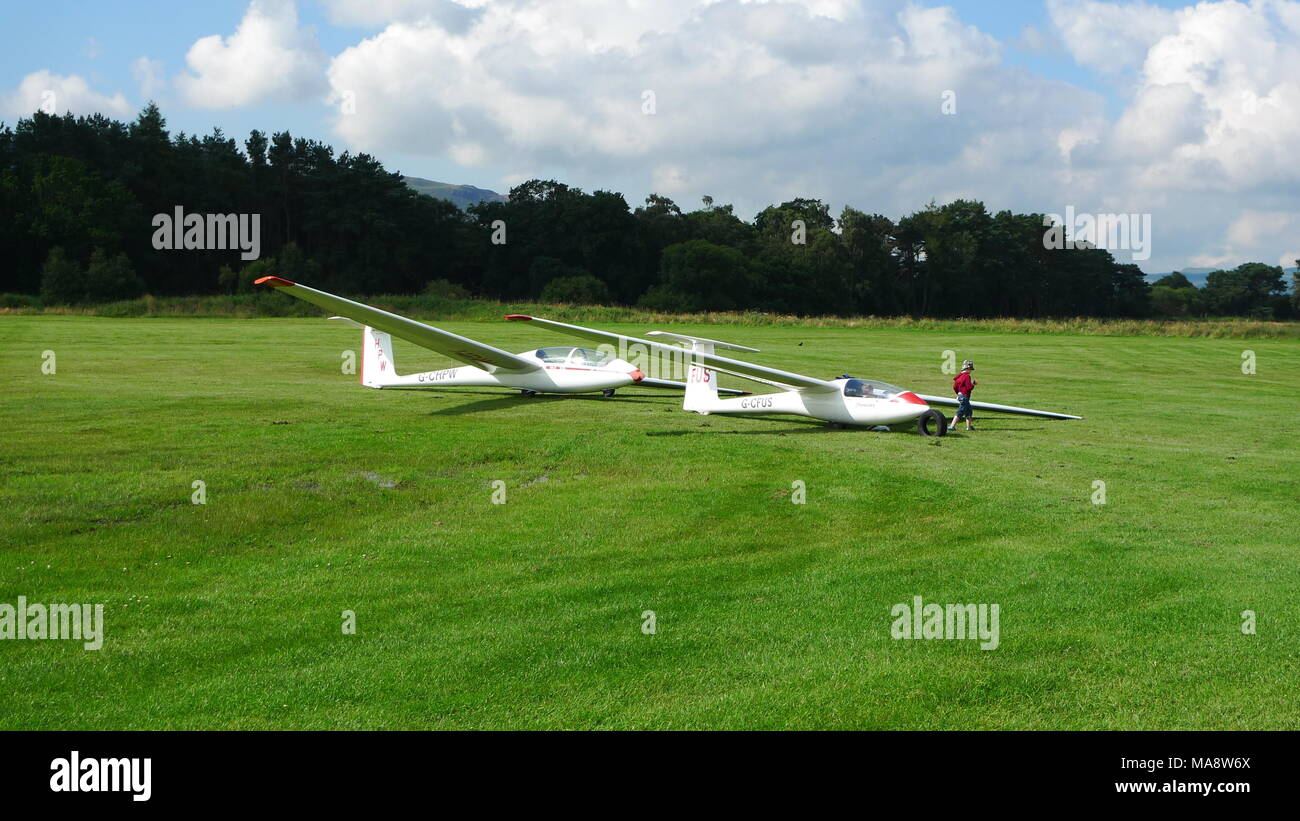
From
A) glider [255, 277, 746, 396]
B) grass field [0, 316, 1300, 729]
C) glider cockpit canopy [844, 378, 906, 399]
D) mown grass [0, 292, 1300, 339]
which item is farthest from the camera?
mown grass [0, 292, 1300, 339]

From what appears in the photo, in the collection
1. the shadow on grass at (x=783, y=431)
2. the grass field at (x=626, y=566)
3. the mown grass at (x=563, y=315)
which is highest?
the mown grass at (x=563, y=315)

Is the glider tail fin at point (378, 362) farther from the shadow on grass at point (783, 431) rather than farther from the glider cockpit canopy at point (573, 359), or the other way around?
the shadow on grass at point (783, 431)

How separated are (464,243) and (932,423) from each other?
342ft

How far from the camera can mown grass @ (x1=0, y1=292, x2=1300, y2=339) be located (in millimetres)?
68562

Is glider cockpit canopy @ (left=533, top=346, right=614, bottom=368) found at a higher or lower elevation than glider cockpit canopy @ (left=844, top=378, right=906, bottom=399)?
higher

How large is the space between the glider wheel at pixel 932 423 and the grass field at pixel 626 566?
1.24 feet

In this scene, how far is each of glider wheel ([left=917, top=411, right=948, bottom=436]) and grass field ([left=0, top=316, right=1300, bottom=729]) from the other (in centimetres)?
38

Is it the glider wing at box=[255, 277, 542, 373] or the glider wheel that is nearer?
the glider wing at box=[255, 277, 542, 373]

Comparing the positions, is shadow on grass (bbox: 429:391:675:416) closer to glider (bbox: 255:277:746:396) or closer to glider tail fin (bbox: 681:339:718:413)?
glider (bbox: 255:277:746:396)

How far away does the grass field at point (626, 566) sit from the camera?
8070 millimetres

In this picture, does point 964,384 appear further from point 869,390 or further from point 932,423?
point 869,390

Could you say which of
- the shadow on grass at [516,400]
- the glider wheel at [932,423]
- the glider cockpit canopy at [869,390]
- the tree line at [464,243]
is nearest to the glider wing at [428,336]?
the shadow on grass at [516,400]

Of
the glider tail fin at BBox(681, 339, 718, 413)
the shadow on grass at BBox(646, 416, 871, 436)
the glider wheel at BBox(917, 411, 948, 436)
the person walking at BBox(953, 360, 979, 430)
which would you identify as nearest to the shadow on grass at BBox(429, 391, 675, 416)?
the glider tail fin at BBox(681, 339, 718, 413)
